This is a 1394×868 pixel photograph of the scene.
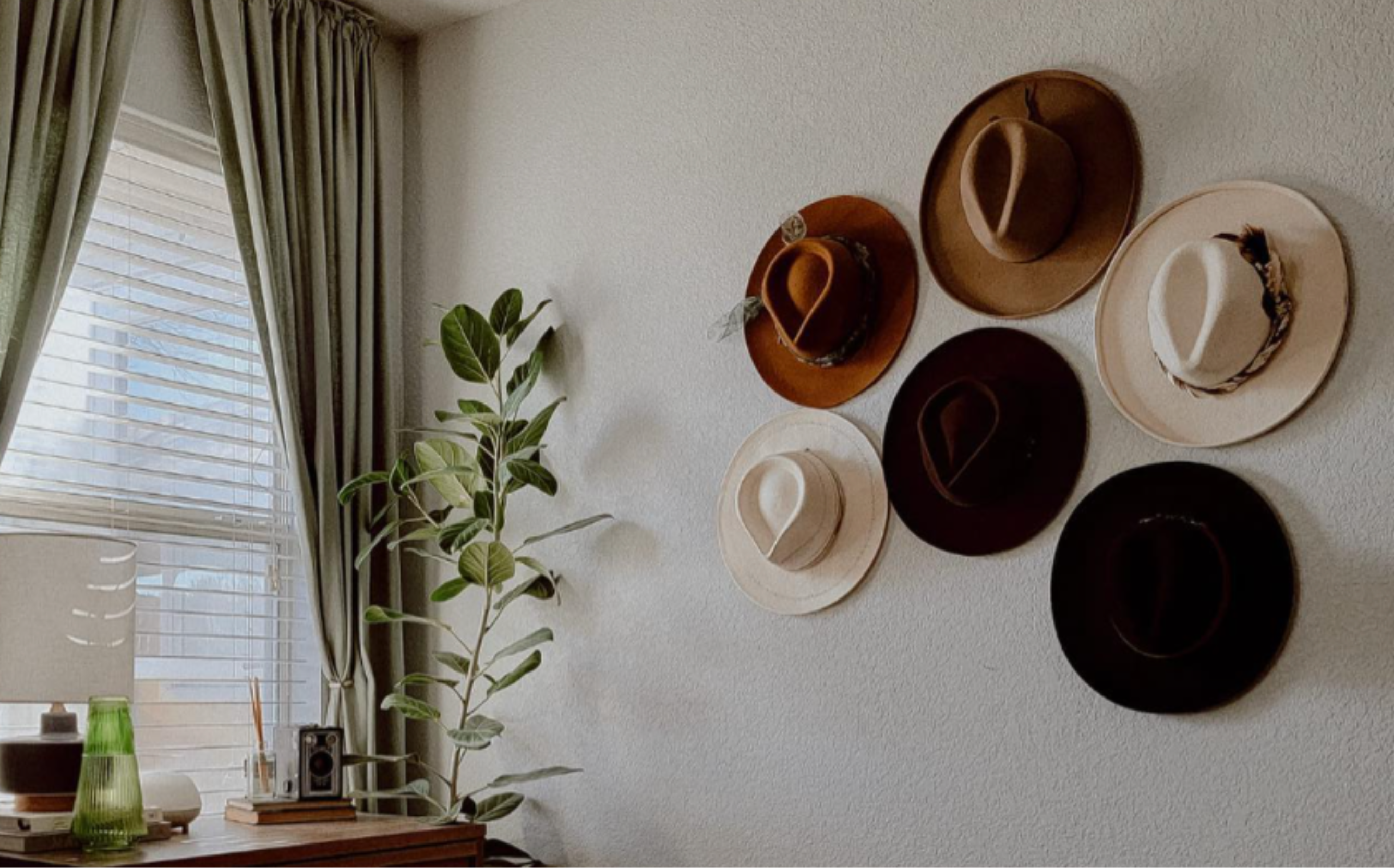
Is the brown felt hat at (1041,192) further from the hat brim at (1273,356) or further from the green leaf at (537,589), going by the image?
the green leaf at (537,589)

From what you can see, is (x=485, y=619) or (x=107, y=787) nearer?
(x=107, y=787)

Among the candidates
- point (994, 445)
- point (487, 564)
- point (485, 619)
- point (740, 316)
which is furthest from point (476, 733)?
point (994, 445)

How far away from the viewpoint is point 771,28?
290cm

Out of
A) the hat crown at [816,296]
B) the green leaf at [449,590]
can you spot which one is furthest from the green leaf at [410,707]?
the hat crown at [816,296]

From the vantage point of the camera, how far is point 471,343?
303 centimetres

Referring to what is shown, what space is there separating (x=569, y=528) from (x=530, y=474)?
168 millimetres

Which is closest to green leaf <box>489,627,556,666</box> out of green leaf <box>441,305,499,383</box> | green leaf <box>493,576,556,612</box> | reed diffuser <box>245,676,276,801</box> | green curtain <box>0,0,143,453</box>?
green leaf <box>493,576,556,612</box>

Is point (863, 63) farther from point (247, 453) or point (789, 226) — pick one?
point (247, 453)

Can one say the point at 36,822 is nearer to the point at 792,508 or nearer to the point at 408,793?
the point at 408,793

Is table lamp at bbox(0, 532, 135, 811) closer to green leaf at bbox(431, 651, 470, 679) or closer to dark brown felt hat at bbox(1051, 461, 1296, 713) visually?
green leaf at bbox(431, 651, 470, 679)

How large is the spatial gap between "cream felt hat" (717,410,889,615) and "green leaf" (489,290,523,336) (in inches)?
27.2

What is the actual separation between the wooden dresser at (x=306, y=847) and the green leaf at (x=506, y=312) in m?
1.10

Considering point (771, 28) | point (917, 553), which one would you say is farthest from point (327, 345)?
point (917, 553)

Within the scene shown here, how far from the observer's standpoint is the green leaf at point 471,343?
3.02m
